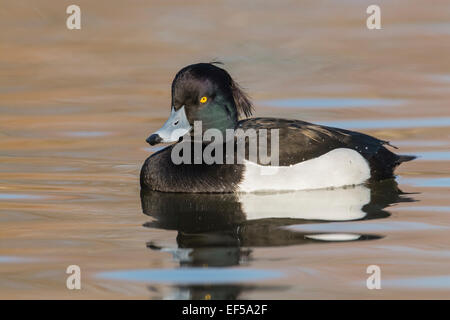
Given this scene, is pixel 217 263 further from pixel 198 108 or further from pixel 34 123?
pixel 34 123

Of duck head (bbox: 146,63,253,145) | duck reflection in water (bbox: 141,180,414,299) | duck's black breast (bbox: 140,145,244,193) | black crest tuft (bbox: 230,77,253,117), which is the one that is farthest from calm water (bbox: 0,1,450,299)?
black crest tuft (bbox: 230,77,253,117)

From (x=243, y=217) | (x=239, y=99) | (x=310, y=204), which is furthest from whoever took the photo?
(x=239, y=99)

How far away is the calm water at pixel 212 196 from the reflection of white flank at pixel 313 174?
113mm

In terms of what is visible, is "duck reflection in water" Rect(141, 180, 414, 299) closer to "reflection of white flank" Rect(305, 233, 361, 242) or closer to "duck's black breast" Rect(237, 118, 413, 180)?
"reflection of white flank" Rect(305, 233, 361, 242)

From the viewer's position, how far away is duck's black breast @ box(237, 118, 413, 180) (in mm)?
9344

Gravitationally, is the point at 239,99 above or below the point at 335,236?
above

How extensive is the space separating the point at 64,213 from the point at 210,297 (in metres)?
2.56

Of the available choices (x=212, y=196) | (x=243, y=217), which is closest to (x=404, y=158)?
(x=212, y=196)

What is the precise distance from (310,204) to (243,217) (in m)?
0.74

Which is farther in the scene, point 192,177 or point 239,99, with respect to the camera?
point 239,99

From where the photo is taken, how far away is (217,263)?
23.2ft

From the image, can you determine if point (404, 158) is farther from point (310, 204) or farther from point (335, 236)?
point (335, 236)

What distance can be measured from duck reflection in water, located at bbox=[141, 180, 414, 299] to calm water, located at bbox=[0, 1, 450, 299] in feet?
0.06

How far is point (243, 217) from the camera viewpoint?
8477 mm
